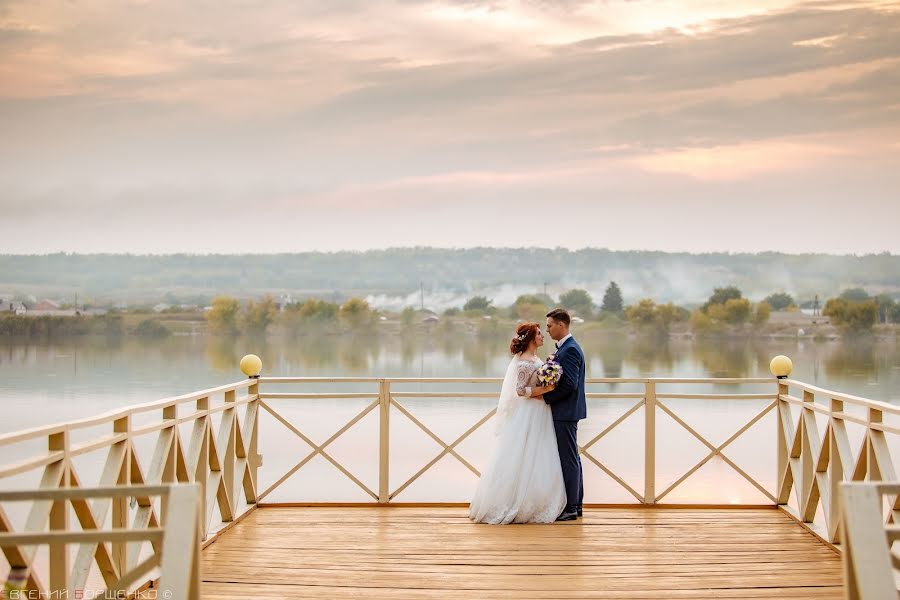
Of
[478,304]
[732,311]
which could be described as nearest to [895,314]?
[732,311]

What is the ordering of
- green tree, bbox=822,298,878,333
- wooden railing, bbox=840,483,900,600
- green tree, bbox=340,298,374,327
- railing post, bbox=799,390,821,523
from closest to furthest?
1. wooden railing, bbox=840,483,900,600
2. railing post, bbox=799,390,821,523
3. green tree, bbox=822,298,878,333
4. green tree, bbox=340,298,374,327

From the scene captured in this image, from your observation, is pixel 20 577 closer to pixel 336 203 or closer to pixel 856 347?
pixel 336 203

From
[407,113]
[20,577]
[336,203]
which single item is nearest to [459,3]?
[407,113]

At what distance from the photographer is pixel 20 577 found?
9.65ft

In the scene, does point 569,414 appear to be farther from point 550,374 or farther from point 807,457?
point 807,457

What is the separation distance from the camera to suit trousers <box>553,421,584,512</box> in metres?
5.84

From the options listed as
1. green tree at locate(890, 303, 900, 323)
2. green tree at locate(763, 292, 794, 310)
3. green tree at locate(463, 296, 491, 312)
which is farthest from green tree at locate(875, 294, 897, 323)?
green tree at locate(463, 296, 491, 312)

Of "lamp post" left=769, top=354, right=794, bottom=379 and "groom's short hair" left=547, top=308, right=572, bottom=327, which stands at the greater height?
"groom's short hair" left=547, top=308, right=572, bottom=327

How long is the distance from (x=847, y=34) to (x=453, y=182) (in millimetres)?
13588

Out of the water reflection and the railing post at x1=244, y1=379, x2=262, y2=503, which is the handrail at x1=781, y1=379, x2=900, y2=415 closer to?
the railing post at x1=244, y1=379, x2=262, y2=503

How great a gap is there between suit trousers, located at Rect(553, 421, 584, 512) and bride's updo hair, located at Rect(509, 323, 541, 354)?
0.50m

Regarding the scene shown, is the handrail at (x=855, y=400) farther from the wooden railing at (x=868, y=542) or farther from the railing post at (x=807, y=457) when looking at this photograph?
the wooden railing at (x=868, y=542)

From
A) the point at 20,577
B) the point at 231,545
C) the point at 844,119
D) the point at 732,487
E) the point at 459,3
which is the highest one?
the point at 459,3

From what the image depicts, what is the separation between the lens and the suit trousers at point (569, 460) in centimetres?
584
